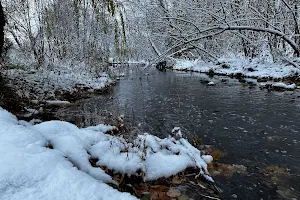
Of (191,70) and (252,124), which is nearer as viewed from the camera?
→ (252,124)

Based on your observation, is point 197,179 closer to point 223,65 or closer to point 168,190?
point 168,190

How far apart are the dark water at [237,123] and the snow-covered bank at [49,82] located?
5.23 ft

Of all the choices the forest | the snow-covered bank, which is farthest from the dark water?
the snow-covered bank

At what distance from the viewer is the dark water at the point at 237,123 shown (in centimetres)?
323

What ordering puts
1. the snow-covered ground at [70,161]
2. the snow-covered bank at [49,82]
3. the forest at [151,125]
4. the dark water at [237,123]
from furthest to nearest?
the snow-covered bank at [49,82] < the dark water at [237,123] < the forest at [151,125] < the snow-covered ground at [70,161]

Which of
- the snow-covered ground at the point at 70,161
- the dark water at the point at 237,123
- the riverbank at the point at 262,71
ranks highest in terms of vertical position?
the riverbank at the point at 262,71

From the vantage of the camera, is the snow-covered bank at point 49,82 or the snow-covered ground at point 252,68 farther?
the snow-covered ground at point 252,68

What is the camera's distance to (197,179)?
300 cm

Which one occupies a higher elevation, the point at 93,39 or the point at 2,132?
the point at 93,39

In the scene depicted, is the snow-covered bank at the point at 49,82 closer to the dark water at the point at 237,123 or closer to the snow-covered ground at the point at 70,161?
the dark water at the point at 237,123

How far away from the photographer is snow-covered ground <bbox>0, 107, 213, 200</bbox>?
166cm

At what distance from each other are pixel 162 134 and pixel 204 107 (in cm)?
303

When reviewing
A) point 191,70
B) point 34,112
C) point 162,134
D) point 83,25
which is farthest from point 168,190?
point 191,70

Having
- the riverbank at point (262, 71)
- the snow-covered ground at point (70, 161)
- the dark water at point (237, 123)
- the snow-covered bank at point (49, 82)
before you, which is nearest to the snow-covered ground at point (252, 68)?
the riverbank at point (262, 71)
